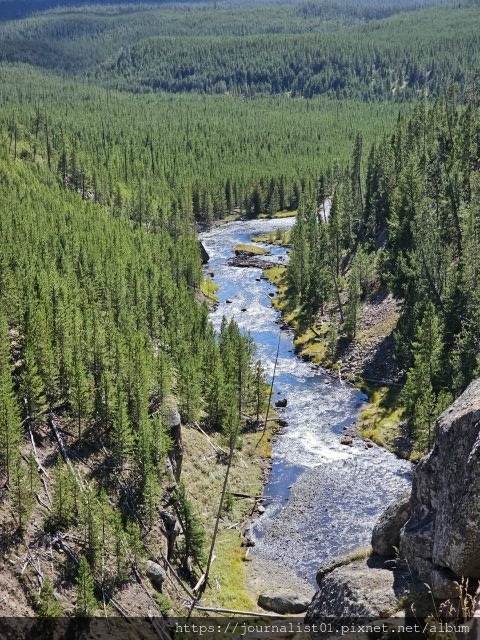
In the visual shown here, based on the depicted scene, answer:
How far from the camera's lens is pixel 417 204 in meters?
106

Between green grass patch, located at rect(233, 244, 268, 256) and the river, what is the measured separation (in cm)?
6305

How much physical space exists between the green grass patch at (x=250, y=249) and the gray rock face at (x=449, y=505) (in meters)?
Result: 138

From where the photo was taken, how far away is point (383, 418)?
8262 cm

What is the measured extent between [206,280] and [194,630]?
102641mm

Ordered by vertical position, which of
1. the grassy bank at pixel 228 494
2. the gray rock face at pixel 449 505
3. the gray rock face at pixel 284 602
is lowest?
the grassy bank at pixel 228 494

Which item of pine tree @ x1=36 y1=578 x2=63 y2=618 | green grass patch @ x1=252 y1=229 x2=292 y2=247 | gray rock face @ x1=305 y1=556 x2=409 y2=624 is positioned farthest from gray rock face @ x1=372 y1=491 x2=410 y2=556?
green grass patch @ x1=252 y1=229 x2=292 y2=247

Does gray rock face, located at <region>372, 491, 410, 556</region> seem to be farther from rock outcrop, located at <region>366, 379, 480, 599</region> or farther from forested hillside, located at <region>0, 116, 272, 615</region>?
forested hillside, located at <region>0, 116, 272, 615</region>

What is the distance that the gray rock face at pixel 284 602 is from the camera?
50750 mm

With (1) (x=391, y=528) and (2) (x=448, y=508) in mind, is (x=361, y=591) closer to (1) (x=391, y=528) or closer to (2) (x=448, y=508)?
(1) (x=391, y=528)

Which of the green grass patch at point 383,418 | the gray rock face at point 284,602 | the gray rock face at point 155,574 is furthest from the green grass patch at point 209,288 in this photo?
the gray rock face at point 155,574

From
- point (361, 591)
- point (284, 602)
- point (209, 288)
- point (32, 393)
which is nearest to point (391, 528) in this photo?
point (361, 591)

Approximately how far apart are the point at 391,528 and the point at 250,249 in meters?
140

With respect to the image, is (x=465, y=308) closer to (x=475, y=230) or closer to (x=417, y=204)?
(x=475, y=230)

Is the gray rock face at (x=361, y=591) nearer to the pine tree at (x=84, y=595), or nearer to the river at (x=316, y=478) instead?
the pine tree at (x=84, y=595)
